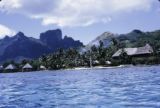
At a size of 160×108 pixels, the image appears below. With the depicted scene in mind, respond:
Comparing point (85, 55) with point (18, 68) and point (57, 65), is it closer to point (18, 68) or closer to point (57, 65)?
point (57, 65)

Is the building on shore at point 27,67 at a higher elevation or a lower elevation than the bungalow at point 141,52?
lower

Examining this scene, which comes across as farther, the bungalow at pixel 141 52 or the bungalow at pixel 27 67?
the bungalow at pixel 27 67

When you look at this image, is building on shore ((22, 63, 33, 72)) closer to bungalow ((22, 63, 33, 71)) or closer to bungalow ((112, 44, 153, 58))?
bungalow ((22, 63, 33, 71))

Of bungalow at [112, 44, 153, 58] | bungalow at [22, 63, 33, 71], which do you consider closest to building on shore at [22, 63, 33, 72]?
bungalow at [22, 63, 33, 71]

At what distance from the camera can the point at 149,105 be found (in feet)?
40.0

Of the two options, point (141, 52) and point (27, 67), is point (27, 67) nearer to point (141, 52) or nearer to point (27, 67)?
point (27, 67)

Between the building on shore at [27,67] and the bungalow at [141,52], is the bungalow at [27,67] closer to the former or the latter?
the building on shore at [27,67]

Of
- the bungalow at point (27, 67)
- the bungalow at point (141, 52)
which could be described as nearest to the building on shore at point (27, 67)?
the bungalow at point (27, 67)

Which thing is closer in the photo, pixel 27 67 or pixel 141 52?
pixel 141 52

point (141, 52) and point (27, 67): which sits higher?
point (141, 52)

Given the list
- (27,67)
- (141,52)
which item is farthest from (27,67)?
(141,52)

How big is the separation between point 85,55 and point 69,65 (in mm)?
7111

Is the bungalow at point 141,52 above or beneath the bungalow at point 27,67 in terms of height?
above

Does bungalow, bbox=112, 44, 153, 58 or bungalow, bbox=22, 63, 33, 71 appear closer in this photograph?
bungalow, bbox=112, 44, 153, 58
